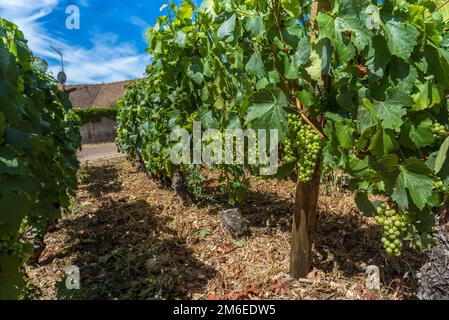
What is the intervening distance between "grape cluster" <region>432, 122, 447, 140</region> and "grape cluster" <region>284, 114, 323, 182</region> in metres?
0.63

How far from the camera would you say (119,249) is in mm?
3713

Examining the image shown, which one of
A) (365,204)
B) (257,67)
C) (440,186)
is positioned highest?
(257,67)

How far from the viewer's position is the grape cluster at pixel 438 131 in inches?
75.4

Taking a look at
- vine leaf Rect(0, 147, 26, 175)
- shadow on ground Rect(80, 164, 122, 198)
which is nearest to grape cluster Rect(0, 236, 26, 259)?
vine leaf Rect(0, 147, 26, 175)

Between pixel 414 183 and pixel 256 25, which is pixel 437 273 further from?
pixel 256 25

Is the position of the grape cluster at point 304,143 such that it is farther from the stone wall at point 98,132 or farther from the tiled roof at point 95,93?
the tiled roof at point 95,93

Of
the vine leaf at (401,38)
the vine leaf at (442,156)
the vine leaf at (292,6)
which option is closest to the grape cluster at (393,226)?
the vine leaf at (442,156)

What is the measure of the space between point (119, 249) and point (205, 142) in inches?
58.9

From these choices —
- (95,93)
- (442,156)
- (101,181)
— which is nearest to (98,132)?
(95,93)

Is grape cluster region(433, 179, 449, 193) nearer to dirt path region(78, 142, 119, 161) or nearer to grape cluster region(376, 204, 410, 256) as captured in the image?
grape cluster region(376, 204, 410, 256)

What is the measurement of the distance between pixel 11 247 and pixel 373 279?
8.55 feet

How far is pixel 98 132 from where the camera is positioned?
2442 centimetres

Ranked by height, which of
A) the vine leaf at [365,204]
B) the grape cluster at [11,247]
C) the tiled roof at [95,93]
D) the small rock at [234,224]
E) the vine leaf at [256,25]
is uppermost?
the tiled roof at [95,93]

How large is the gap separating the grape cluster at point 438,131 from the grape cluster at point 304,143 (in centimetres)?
63
